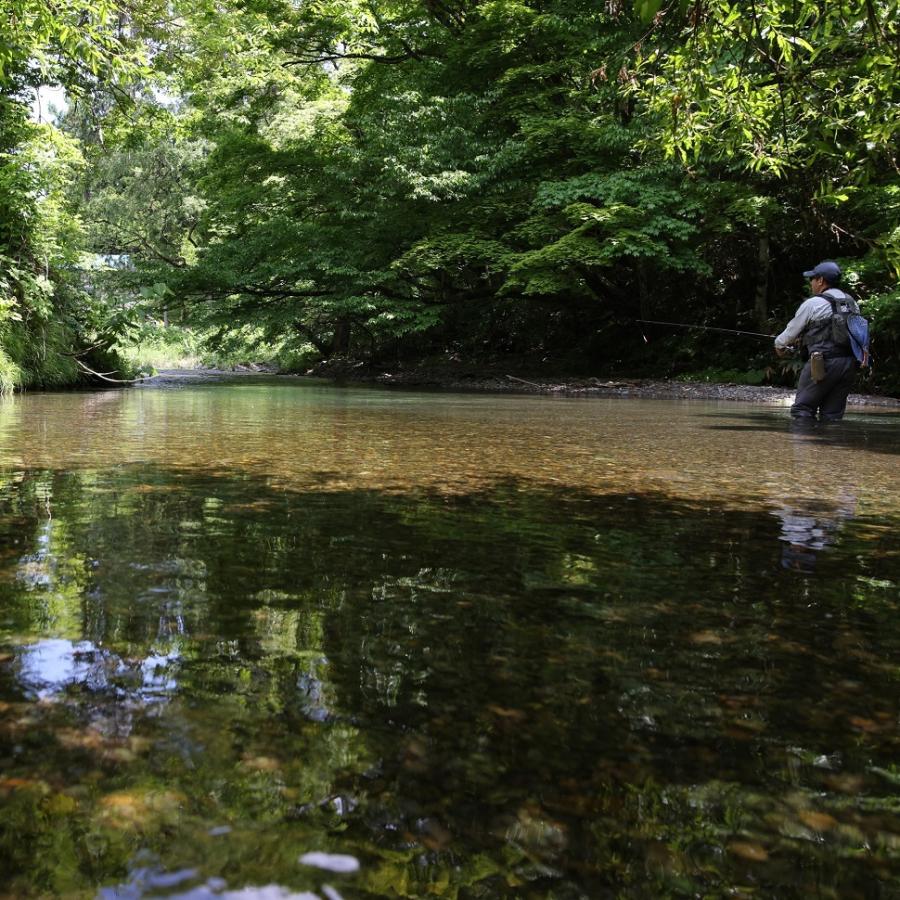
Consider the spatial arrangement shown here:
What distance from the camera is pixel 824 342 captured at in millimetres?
8516

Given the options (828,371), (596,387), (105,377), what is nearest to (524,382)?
(596,387)

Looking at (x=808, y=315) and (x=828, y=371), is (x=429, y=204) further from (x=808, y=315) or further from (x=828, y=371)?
(x=828, y=371)

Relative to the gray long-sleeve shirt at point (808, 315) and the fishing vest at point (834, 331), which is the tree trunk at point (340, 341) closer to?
the gray long-sleeve shirt at point (808, 315)

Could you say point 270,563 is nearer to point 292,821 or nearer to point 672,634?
point 672,634

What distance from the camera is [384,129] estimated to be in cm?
1775

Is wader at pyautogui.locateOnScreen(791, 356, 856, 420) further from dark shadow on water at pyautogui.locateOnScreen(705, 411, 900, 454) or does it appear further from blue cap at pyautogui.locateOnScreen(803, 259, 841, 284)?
blue cap at pyautogui.locateOnScreen(803, 259, 841, 284)

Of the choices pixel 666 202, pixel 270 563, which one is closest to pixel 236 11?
pixel 666 202

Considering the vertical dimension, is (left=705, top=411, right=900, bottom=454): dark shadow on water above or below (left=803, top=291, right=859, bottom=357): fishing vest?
below

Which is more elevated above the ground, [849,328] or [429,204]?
[429,204]

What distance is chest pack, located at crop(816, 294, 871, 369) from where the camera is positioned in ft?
27.3

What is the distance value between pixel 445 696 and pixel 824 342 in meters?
8.16

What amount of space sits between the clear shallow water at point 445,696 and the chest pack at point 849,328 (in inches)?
213

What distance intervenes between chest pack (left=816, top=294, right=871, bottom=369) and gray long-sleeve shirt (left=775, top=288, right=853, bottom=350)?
49mm

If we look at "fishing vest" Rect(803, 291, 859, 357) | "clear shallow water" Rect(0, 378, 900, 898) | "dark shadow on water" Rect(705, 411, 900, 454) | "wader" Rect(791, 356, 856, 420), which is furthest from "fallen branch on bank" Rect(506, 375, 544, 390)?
"clear shallow water" Rect(0, 378, 900, 898)
